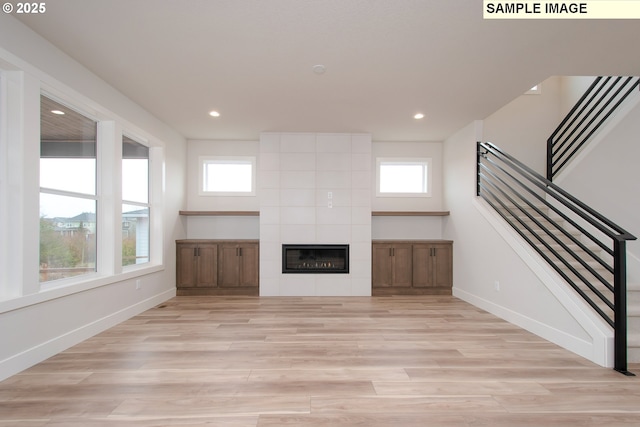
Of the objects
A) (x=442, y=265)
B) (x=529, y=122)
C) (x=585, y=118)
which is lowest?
(x=442, y=265)

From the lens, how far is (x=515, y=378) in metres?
2.38

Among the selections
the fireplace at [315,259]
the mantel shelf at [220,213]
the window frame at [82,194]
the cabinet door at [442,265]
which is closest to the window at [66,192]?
the window frame at [82,194]

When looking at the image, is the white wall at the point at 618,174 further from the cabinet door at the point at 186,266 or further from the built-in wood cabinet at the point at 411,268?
the cabinet door at the point at 186,266

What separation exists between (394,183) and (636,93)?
3.44m

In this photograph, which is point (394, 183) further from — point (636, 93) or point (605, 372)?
point (605, 372)

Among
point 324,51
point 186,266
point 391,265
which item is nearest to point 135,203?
point 186,266

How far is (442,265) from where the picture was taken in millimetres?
5559

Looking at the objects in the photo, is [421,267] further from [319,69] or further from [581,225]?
[319,69]

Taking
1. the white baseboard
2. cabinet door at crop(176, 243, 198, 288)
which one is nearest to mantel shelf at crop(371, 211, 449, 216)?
cabinet door at crop(176, 243, 198, 288)

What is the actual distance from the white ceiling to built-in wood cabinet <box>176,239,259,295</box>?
227 centimetres

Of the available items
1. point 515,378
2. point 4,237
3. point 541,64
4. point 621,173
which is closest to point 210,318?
point 4,237

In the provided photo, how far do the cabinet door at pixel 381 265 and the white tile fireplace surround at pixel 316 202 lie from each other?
108mm

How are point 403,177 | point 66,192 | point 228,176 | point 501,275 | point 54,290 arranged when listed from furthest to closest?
1. point 403,177
2. point 228,176
3. point 501,275
4. point 66,192
5. point 54,290

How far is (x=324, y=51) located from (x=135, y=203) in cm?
325
